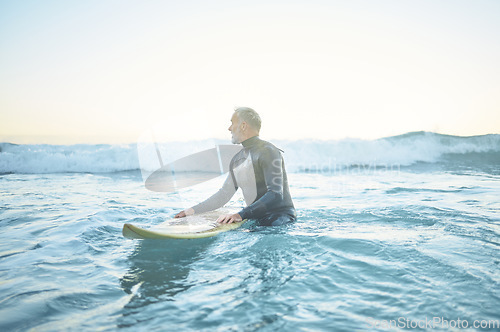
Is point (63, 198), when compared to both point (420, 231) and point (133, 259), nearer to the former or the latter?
point (133, 259)

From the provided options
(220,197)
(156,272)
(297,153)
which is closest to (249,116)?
(220,197)

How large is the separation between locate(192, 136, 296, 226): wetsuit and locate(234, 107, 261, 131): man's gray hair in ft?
0.60

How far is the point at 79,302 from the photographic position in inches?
91.4

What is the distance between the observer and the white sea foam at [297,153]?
16031 mm

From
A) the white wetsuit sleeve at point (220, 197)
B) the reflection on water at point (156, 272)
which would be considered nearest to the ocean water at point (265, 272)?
the reflection on water at point (156, 272)

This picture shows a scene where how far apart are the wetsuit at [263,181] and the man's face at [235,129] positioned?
125 mm

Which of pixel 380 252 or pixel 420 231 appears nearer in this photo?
pixel 380 252

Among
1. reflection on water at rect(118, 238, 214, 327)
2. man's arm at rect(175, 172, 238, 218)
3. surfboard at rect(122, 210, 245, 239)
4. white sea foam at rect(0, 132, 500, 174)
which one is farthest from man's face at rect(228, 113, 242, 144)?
white sea foam at rect(0, 132, 500, 174)

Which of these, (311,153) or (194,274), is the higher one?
(311,153)

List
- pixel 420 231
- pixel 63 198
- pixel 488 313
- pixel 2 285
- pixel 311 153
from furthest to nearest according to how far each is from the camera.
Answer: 1. pixel 311 153
2. pixel 63 198
3. pixel 420 231
4. pixel 2 285
5. pixel 488 313

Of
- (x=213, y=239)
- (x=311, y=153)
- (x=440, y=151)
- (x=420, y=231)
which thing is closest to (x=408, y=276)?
(x=420, y=231)

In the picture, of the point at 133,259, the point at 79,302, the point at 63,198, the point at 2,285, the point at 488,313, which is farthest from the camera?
the point at 63,198

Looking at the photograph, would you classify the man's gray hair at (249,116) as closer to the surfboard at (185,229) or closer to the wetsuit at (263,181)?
the wetsuit at (263,181)

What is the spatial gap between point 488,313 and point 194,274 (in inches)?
87.0
